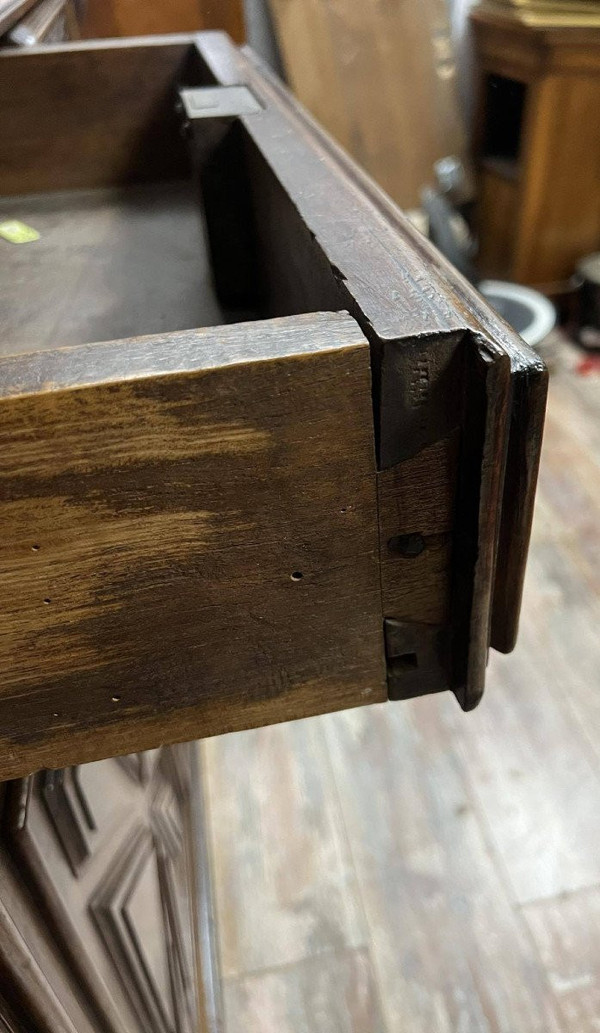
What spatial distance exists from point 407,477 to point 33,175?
668 millimetres

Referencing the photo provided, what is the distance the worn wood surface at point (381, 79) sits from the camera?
1921mm

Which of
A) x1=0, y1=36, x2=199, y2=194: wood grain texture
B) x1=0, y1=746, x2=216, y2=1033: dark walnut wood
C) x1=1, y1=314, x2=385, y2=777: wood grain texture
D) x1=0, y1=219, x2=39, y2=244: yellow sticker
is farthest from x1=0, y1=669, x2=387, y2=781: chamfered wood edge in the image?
x1=0, y1=36, x2=199, y2=194: wood grain texture

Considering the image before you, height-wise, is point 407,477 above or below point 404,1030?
above

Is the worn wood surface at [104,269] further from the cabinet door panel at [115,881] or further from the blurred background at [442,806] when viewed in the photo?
the cabinet door panel at [115,881]

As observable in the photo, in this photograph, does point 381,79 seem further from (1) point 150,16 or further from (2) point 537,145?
(1) point 150,16

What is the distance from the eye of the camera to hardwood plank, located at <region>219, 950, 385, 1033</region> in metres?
0.90

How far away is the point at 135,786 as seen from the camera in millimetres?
772

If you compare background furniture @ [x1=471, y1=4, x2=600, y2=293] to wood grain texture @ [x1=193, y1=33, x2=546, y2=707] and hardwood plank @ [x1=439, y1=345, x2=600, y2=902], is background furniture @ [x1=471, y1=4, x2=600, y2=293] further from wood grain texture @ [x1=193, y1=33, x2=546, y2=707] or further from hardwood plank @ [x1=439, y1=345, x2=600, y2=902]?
wood grain texture @ [x1=193, y1=33, x2=546, y2=707]

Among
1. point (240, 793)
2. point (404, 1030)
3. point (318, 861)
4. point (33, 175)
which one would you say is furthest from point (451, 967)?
point (33, 175)

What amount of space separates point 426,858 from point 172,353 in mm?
933

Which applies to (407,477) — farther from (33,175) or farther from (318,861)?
(318,861)

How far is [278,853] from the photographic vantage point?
3.49 feet

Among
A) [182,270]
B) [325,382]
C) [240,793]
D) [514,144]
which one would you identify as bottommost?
[240,793]

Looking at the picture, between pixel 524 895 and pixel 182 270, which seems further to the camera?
pixel 524 895
